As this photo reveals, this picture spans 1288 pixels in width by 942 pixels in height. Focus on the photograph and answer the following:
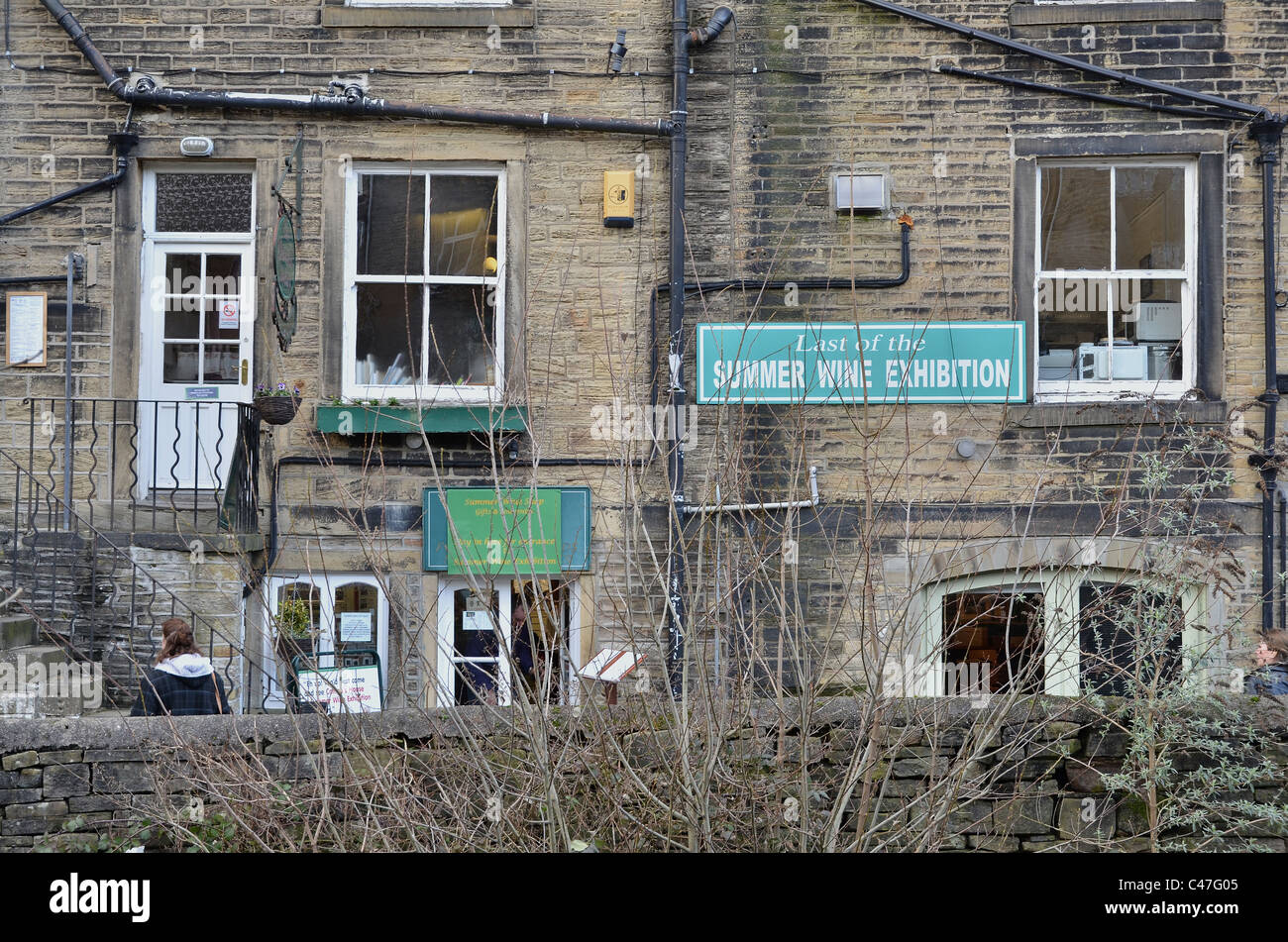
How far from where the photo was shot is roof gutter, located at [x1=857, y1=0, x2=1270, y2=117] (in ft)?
25.5

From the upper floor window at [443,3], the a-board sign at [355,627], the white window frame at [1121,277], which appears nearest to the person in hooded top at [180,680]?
the a-board sign at [355,627]

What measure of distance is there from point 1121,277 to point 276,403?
5.92 metres

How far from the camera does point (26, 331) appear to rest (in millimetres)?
7941

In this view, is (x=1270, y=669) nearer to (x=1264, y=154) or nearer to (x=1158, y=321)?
(x=1158, y=321)

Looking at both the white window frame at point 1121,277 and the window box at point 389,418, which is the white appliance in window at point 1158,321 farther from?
the window box at point 389,418

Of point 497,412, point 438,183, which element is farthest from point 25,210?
point 497,412

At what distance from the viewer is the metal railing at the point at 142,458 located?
25.2 ft

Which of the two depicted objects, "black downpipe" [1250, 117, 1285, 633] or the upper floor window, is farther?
the upper floor window

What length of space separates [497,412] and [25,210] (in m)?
3.62

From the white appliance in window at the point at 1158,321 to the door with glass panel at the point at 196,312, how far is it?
20.8ft

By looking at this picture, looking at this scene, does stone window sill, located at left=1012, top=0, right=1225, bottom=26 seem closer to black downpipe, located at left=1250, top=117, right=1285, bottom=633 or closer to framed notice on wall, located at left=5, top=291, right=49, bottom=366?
black downpipe, located at left=1250, top=117, right=1285, bottom=633

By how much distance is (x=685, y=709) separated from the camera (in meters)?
3.96

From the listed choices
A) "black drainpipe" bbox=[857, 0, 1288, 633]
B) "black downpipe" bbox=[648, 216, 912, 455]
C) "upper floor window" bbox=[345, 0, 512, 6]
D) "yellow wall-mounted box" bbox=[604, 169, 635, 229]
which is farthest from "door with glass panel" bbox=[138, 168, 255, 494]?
"black drainpipe" bbox=[857, 0, 1288, 633]

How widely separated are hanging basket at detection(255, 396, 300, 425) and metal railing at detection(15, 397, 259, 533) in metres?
0.10
